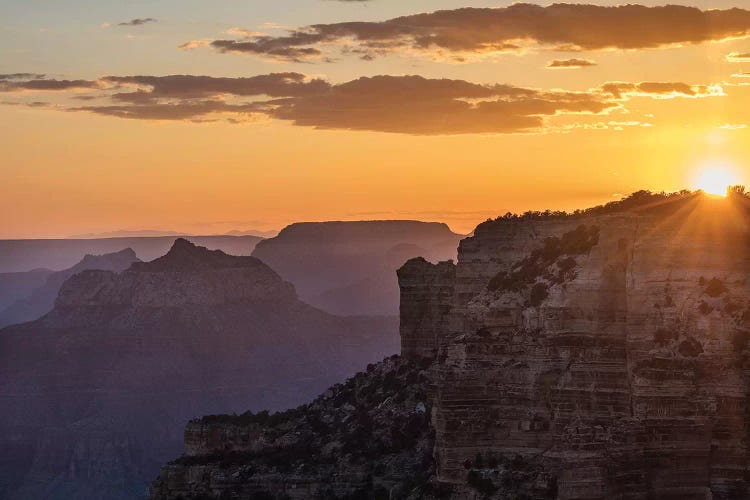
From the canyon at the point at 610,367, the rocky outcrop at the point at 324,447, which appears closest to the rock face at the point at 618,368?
the canyon at the point at 610,367

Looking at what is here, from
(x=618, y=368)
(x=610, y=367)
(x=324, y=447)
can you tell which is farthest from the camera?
(x=324, y=447)

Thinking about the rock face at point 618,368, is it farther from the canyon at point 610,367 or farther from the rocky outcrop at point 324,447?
the rocky outcrop at point 324,447

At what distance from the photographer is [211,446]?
424 feet

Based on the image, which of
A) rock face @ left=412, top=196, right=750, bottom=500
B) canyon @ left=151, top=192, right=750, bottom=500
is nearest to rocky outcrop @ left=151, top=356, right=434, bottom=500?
canyon @ left=151, top=192, right=750, bottom=500

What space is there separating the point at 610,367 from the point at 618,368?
12.9 inches

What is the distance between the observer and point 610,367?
88.1 m

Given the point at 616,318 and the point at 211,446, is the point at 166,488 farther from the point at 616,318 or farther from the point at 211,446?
the point at 616,318

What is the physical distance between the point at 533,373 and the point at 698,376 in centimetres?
864

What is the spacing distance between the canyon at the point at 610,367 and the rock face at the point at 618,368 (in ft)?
0.23

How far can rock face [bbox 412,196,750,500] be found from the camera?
84.9m

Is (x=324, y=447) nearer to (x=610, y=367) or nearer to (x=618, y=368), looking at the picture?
(x=610, y=367)

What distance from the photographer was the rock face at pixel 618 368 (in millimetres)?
84875

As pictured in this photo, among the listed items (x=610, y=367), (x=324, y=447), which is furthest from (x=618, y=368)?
(x=324, y=447)

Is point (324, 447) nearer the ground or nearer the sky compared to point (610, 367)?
nearer the ground
